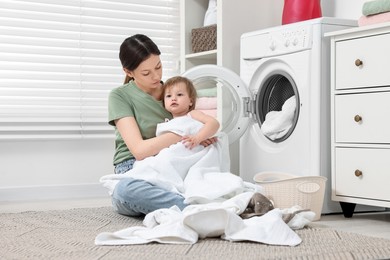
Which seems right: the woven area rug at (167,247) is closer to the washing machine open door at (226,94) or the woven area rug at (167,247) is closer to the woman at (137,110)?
the woman at (137,110)

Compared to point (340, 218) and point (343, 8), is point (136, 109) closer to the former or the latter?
point (340, 218)

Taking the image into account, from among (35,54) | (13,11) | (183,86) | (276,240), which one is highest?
(13,11)

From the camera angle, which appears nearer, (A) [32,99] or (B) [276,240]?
(B) [276,240]

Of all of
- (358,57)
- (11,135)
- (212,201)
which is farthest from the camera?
(11,135)

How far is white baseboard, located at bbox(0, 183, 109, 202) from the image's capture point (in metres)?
3.41

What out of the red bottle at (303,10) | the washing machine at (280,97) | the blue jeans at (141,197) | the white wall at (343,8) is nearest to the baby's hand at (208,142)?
the blue jeans at (141,197)

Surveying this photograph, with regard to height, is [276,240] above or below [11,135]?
below

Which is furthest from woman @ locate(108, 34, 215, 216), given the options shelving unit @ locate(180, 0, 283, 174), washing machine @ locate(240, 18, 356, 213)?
shelving unit @ locate(180, 0, 283, 174)

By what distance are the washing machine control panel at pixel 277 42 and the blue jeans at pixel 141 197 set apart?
3.13 ft

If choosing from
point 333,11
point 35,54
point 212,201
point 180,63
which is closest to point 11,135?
point 35,54

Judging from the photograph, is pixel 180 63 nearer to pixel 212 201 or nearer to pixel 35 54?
pixel 35 54

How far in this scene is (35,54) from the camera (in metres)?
3.51

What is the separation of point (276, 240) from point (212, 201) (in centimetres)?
45

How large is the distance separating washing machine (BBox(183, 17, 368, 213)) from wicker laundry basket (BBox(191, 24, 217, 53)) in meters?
0.33
